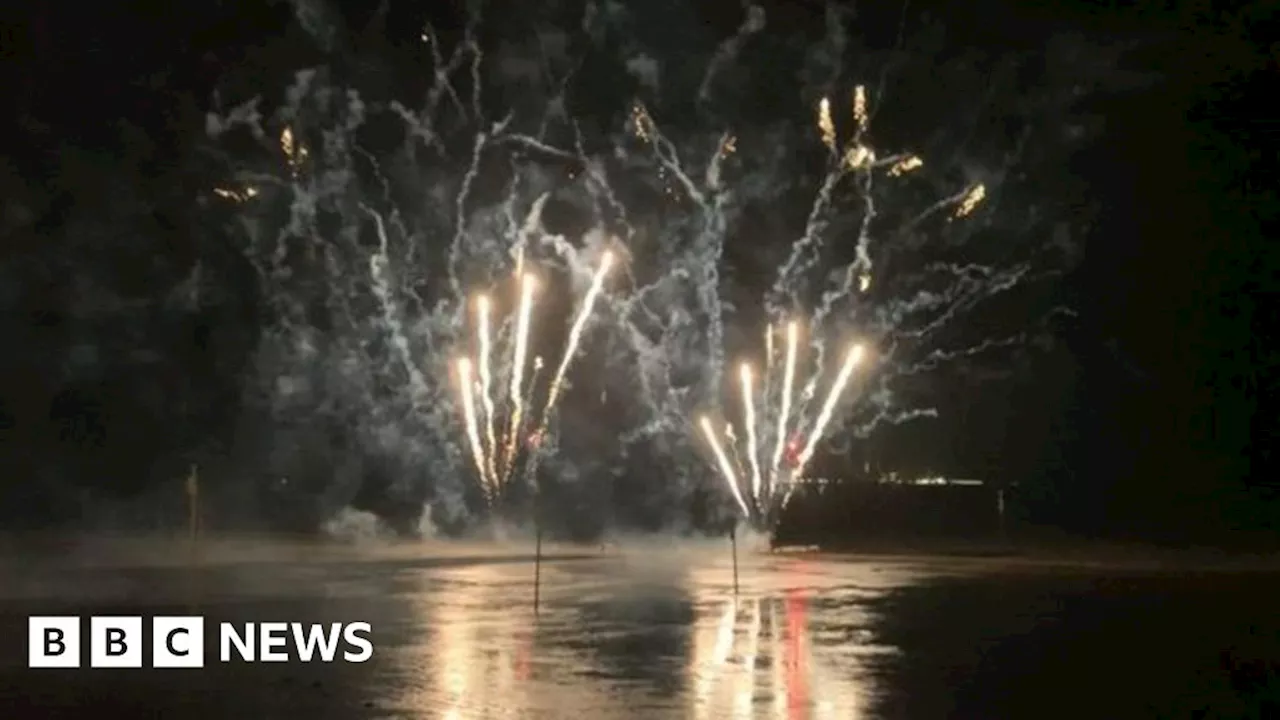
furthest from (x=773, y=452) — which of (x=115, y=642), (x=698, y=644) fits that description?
(x=115, y=642)

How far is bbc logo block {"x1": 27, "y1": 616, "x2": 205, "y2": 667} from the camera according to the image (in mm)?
14062

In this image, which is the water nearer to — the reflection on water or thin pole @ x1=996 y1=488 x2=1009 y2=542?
the reflection on water

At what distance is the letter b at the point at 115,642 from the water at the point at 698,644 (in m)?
0.66

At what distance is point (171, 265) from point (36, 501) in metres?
7.31

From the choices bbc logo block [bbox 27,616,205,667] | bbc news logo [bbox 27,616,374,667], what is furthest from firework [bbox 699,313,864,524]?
bbc logo block [bbox 27,616,205,667]

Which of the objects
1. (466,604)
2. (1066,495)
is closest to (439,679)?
(466,604)

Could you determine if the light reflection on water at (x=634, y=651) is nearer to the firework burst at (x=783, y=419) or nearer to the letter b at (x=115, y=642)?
the letter b at (x=115, y=642)

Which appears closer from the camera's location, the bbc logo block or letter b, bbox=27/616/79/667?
letter b, bbox=27/616/79/667

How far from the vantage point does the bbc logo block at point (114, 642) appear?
46.1 feet

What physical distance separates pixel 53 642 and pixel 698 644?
19.4 ft

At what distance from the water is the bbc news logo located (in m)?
0.31

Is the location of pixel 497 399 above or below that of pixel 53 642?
above

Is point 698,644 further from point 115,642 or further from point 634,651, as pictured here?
point 115,642

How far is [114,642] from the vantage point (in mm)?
15180
